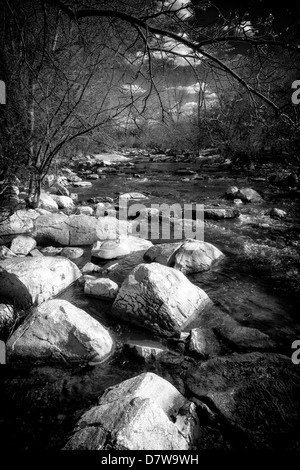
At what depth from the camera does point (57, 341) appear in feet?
7.47

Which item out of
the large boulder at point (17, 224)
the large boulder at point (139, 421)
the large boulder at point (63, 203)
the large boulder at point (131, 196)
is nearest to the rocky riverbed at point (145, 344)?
the large boulder at point (139, 421)

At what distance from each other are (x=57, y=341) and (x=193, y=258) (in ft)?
7.82

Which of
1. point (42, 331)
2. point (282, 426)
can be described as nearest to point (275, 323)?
point (282, 426)

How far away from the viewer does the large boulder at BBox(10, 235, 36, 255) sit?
4.32 meters

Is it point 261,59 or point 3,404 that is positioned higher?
point 261,59

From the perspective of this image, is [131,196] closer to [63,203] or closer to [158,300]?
[63,203]

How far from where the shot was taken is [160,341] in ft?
8.41

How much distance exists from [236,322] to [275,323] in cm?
47

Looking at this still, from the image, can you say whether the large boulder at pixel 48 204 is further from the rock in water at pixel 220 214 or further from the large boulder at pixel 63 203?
the rock in water at pixel 220 214

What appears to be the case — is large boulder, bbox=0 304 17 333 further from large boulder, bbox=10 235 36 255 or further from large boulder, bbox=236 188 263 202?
large boulder, bbox=236 188 263 202

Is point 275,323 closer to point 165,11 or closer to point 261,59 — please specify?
point 261,59

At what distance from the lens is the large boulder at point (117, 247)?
4.40 metres

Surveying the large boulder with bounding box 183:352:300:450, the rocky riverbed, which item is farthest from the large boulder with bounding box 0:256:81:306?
the large boulder with bounding box 183:352:300:450

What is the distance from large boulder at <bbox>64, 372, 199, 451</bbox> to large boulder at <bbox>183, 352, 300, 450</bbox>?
0.29m
